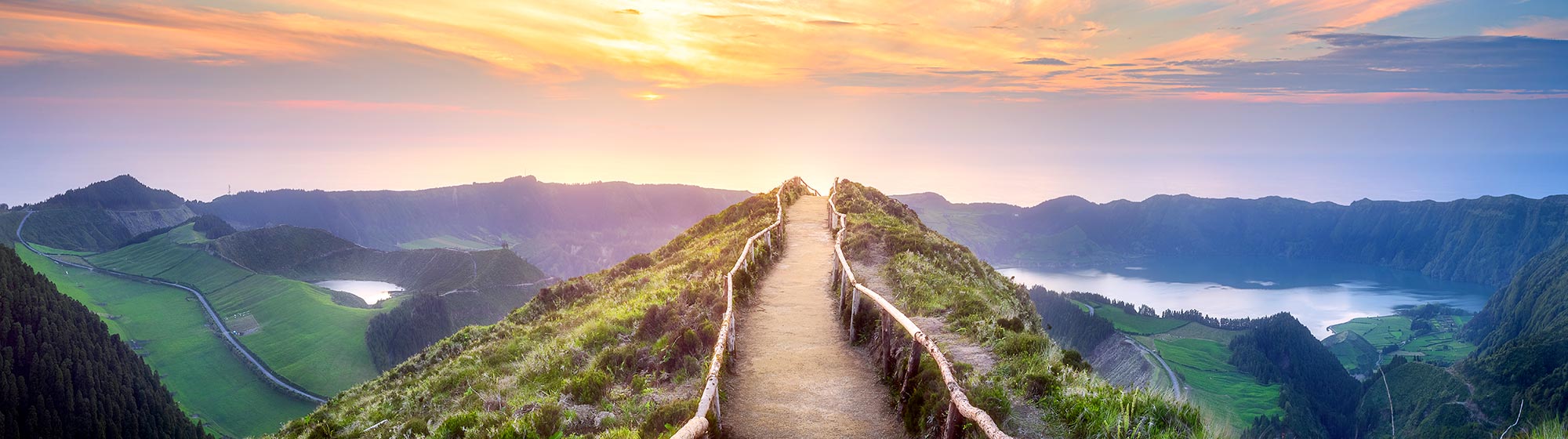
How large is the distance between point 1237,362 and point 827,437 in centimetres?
20675

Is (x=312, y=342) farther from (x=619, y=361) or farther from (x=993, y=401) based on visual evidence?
(x=993, y=401)

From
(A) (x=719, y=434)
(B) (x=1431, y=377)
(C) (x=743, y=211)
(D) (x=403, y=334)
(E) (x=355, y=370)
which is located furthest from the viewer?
(D) (x=403, y=334)

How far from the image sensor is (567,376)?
15.9 metres

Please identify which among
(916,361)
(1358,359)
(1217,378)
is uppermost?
(916,361)

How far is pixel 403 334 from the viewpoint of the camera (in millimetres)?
175750

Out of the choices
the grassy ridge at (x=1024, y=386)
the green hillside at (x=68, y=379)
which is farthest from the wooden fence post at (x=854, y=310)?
the green hillside at (x=68, y=379)

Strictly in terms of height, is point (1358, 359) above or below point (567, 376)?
below

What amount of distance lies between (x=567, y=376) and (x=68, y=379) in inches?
6417

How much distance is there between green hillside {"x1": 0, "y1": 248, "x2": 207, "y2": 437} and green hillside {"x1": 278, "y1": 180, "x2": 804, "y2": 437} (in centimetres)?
12535

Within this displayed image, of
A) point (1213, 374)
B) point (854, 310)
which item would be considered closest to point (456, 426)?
point (854, 310)

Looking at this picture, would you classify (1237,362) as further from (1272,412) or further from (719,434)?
(719,434)

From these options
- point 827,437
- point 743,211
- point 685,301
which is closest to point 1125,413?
point 827,437

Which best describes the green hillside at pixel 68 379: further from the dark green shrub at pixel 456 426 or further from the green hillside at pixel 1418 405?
the green hillside at pixel 1418 405

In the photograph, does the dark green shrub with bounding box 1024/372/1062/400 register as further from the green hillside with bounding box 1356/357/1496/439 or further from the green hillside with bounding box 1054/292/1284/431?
the green hillside with bounding box 1054/292/1284/431
